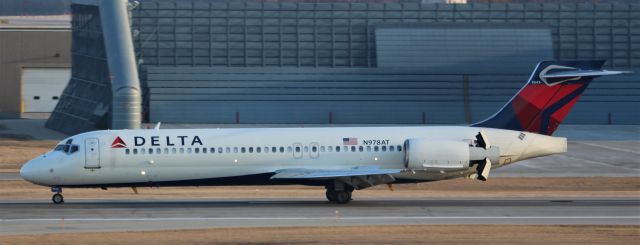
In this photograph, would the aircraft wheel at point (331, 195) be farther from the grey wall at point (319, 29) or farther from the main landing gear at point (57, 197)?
the grey wall at point (319, 29)

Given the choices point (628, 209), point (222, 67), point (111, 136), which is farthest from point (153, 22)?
point (628, 209)

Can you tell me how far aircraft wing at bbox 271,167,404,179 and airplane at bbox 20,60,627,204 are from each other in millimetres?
32

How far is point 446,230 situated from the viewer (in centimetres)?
2964

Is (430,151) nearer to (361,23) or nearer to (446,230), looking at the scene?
(446,230)

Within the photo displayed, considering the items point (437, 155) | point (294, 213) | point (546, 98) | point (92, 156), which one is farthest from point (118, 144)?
point (546, 98)

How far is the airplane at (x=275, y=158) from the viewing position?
118 ft

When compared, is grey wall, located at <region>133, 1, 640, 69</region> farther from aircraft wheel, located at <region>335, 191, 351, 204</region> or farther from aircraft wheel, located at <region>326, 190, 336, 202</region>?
aircraft wheel, located at <region>335, 191, 351, 204</region>

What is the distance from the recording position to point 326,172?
3603 centimetres

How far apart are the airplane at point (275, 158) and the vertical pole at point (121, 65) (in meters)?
23.7

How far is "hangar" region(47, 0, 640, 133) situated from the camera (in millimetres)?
73938

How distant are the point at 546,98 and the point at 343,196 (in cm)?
768

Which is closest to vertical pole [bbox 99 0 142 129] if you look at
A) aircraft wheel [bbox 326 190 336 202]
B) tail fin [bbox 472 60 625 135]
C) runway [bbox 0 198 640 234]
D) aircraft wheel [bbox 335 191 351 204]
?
runway [bbox 0 198 640 234]

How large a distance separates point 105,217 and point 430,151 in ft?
34.1

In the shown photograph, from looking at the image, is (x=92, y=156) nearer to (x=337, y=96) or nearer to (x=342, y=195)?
(x=342, y=195)
